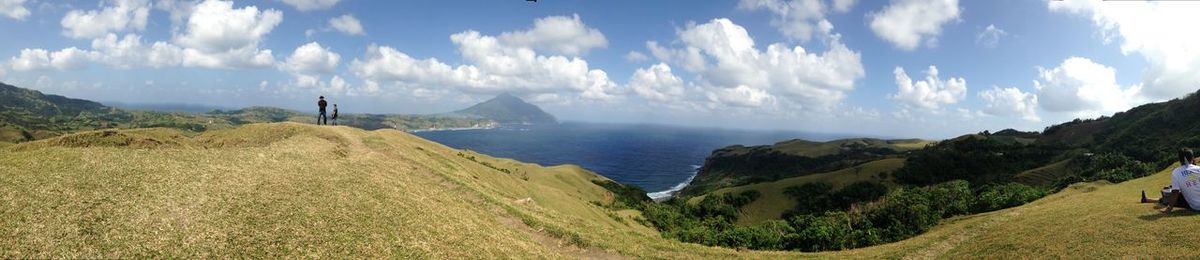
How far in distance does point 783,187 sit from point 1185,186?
92172 mm

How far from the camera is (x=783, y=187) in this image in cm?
10950

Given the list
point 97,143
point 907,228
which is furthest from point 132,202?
point 907,228

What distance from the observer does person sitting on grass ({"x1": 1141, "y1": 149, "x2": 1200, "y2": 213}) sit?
1889 cm

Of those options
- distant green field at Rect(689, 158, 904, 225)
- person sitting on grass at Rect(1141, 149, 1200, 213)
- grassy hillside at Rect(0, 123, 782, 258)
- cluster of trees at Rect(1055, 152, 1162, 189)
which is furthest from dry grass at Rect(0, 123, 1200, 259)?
distant green field at Rect(689, 158, 904, 225)

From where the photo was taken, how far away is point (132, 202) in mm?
17625

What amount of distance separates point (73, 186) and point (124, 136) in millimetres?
13650

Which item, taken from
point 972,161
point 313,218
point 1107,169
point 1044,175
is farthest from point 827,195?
point 313,218

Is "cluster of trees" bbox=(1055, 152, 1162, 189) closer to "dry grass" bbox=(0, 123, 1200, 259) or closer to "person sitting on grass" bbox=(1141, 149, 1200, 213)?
"dry grass" bbox=(0, 123, 1200, 259)

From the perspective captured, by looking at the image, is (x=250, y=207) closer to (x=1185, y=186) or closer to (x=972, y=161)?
(x=1185, y=186)

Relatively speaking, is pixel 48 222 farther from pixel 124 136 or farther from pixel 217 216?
pixel 124 136

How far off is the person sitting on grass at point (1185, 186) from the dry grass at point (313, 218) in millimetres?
994

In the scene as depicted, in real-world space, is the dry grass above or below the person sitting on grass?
below

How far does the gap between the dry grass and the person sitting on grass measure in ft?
3.26

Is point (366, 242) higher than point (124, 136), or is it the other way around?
point (124, 136)
